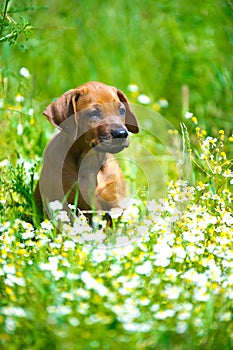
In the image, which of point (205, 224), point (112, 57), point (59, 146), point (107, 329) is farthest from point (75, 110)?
point (112, 57)

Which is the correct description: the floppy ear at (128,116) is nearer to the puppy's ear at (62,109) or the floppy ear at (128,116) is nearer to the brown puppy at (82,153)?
the brown puppy at (82,153)

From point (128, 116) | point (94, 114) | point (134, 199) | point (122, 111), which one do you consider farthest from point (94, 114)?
point (134, 199)

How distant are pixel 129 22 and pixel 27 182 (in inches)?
111

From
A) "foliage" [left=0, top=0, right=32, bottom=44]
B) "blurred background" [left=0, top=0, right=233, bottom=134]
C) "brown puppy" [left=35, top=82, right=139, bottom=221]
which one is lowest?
"blurred background" [left=0, top=0, right=233, bottom=134]

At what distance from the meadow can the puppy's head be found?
0.31 meters

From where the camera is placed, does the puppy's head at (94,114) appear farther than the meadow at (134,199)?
Yes

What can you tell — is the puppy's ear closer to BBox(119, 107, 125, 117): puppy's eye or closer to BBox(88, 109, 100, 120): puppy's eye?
BBox(88, 109, 100, 120): puppy's eye

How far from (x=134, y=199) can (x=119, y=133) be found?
0.52 meters

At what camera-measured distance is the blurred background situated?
5.41 metres

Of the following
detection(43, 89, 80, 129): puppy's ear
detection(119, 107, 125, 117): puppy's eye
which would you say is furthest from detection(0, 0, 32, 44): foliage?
detection(119, 107, 125, 117): puppy's eye

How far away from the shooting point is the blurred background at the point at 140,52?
5.41 m

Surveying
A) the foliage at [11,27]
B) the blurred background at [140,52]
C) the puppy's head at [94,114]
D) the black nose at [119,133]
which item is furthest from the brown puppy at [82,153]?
the blurred background at [140,52]

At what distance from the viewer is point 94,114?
3.87m

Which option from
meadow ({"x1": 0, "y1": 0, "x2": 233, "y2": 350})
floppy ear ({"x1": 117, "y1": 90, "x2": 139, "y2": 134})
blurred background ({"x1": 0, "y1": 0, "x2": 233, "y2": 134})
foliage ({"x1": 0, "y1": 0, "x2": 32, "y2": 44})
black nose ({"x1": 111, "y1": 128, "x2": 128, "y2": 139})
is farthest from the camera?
blurred background ({"x1": 0, "y1": 0, "x2": 233, "y2": 134})
